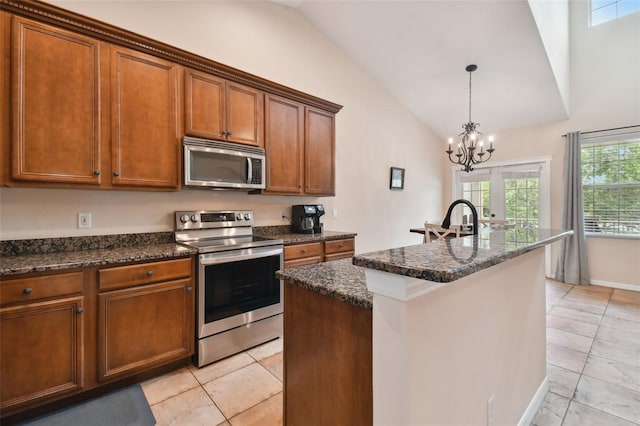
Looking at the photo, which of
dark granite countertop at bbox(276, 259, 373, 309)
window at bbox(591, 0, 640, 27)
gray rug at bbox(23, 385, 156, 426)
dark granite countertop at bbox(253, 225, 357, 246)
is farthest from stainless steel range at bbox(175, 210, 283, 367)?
window at bbox(591, 0, 640, 27)

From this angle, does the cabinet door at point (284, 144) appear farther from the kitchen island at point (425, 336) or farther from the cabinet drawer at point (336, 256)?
the kitchen island at point (425, 336)

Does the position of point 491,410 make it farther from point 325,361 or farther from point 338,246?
point 338,246

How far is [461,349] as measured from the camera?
3.53 ft

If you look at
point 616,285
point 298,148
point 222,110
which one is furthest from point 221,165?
point 616,285

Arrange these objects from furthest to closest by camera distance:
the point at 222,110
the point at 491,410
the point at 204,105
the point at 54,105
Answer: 1. the point at 222,110
2. the point at 204,105
3. the point at 54,105
4. the point at 491,410

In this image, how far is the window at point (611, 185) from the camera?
4.12 m

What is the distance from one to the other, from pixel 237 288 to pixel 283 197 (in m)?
1.29

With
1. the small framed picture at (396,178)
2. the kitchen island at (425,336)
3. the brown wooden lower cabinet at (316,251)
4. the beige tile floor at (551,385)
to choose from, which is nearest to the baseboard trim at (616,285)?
the beige tile floor at (551,385)

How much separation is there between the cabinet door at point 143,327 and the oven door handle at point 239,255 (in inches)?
8.1

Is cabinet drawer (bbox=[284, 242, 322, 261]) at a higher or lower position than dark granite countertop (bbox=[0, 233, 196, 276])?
lower

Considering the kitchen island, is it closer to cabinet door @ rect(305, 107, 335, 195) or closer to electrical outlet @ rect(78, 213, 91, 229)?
electrical outlet @ rect(78, 213, 91, 229)

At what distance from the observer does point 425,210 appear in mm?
5570

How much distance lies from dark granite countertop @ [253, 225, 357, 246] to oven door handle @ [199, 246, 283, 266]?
20cm

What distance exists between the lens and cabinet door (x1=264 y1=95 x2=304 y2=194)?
2.96 m
